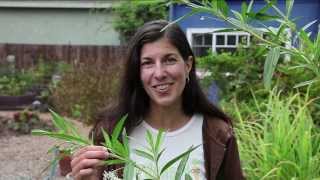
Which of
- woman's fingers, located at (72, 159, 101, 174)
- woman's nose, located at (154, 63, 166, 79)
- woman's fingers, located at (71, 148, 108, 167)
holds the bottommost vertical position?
woman's fingers, located at (72, 159, 101, 174)

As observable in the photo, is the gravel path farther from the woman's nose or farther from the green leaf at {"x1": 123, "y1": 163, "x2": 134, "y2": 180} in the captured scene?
the green leaf at {"x1": 123, "y1": 163, "x2": 134, "y2": 180}

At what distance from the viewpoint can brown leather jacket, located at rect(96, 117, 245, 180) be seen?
1.86 metres

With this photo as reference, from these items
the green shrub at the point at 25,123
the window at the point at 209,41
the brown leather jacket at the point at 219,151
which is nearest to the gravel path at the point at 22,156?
the green shrub at the point at 25,123

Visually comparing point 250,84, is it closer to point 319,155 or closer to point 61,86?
point 319,155

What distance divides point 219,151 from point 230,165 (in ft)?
0.34

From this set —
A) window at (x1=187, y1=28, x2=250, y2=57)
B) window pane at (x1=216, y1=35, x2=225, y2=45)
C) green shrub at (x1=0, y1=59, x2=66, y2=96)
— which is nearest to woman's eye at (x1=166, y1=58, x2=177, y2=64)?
window at (x1=187, y1=28, x2=250, y2=57)

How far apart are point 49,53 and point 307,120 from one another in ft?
38.0

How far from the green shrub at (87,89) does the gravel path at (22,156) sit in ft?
1.57

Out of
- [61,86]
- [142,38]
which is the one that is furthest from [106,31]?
[142,38]

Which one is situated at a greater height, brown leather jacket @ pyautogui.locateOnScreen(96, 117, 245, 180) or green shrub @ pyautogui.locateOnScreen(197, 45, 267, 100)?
brown leather jacket @ pyautogui.locateOnScreen(96, 117, 245, 180)

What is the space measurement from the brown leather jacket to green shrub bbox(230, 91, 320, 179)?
1.32 meters

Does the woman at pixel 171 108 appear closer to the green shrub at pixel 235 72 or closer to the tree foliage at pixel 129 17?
the green shrub at pixel 235 72

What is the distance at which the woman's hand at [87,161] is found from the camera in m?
1.22

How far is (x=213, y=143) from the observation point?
1879 millimetres
